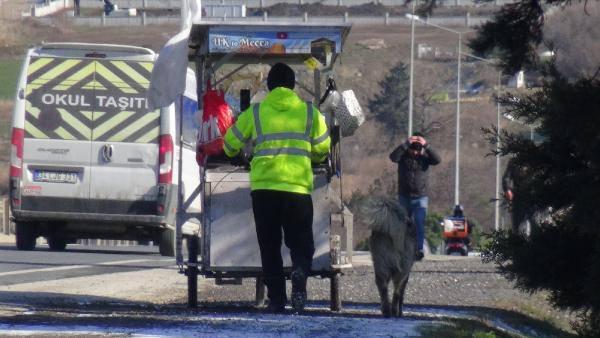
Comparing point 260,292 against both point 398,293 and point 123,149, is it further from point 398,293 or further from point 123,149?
point 123,149

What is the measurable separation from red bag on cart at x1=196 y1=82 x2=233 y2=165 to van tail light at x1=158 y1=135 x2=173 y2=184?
6064 mm

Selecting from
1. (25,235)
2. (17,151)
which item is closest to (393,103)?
(25,235)

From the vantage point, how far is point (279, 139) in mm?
10938

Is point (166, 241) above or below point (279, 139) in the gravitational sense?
below

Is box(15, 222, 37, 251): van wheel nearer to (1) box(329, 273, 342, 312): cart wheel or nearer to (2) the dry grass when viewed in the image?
(1) box(329, 273, 342, 312): cart wheel

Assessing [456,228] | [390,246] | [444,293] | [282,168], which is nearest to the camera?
[282,168]

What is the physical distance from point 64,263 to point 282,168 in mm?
8047

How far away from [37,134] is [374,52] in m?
69.1

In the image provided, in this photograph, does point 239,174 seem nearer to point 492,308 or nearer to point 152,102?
point 152,102

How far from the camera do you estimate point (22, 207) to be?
18.2 m

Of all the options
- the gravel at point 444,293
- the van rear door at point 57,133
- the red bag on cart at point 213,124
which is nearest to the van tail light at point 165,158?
the van rear door at point 57,133

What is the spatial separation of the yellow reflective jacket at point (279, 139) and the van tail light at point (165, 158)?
6951 mm

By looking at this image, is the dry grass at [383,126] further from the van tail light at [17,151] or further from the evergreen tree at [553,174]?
the evergreen tree at [553,174]

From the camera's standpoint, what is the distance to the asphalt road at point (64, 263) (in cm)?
1599
